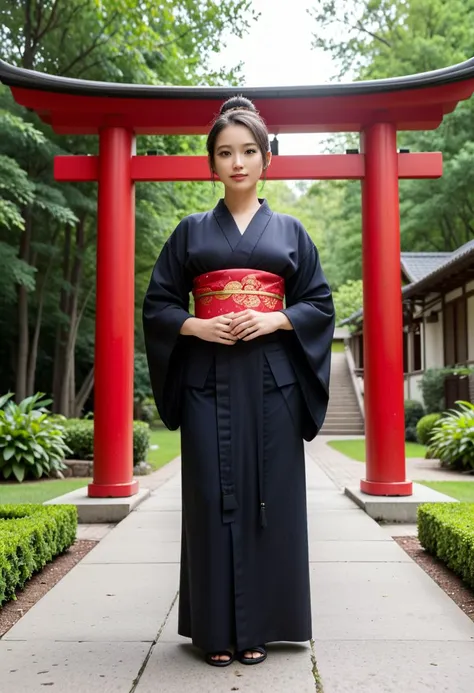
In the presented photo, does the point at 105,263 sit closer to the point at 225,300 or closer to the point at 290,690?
the point at 225,300

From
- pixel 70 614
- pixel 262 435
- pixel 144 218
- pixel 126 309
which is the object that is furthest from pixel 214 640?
pixel 144 218

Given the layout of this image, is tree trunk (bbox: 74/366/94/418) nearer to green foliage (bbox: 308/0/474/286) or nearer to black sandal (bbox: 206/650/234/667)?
green foliage (bbox: 308/0/474/286)

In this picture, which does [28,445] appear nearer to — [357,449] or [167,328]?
[167,328]

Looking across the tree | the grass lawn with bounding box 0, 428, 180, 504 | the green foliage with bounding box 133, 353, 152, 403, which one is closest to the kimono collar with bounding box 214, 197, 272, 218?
the grass lawn with bounding box 0, 428, 180, 504

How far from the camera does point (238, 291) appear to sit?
2865mm

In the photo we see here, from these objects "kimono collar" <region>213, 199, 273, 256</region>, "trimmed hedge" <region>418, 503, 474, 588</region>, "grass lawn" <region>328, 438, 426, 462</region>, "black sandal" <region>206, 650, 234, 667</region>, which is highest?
"kimono collar" <region>213, 199, 273, 256</region>

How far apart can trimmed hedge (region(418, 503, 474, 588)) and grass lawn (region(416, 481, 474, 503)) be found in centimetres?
251

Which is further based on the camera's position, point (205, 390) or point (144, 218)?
point (144, 218)

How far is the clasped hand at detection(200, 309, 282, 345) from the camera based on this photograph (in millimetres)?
2740

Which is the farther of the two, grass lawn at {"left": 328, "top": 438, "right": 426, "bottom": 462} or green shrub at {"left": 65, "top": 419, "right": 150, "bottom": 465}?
grass lawn at {"left": 328, "top": 438, "right": 426, "bottom": 462}

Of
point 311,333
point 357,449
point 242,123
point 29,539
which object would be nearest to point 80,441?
point 29,539

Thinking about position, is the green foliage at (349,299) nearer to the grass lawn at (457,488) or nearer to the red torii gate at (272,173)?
the grass lawn at (457,488)

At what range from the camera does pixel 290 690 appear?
2414 mm

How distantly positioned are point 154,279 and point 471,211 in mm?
21633
